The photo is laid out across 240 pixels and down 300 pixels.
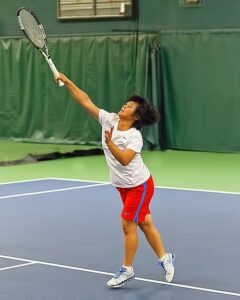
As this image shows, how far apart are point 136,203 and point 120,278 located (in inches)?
19.3

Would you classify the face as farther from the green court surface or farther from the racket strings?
the green court surface

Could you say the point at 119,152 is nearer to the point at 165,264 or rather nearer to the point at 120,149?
the point at 120,149

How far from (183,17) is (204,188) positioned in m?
5.34

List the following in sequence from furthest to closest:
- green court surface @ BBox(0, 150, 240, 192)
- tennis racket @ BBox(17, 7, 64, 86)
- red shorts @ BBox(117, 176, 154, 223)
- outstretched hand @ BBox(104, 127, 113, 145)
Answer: green court surface @ BBox(0, 150, 240, 192), tennis racket @ BBox(17, 7, 64, 86), red shorts @ BBox(117, 176, 154, 223), outstretched hand @ BBox(104, 127, 113, 145)

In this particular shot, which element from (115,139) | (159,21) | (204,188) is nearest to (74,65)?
(159,21)

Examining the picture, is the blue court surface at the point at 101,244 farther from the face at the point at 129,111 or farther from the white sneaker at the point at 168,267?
the face at the point at 129,111

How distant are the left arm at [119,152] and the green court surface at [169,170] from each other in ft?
15.6

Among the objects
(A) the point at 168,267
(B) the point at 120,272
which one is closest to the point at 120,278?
(B) the point at 120,272

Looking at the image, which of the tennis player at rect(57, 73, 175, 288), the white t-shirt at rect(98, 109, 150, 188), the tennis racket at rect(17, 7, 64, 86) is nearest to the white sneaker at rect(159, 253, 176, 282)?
the tennis player at rect(57, 73, 175, 288)

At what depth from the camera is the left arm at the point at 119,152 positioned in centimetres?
554

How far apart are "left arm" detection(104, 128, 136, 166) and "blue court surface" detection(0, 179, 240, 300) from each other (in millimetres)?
821

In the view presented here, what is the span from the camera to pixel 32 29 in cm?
686

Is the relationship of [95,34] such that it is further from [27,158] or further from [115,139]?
[115,139]

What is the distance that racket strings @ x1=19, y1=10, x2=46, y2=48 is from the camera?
22.2ft
